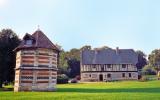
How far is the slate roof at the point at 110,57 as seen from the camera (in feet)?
284

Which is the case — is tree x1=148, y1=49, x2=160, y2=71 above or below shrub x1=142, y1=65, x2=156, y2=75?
above

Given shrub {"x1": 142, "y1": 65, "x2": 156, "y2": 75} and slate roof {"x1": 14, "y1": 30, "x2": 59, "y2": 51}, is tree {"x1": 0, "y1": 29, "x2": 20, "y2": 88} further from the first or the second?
shrub {"x1": 142, "y1": 65, "x2": 156, "y2": 75}

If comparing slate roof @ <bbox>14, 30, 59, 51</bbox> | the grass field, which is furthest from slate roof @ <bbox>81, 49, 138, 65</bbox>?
the grass field

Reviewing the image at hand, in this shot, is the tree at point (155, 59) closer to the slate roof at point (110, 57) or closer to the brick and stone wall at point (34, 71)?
the slate roof at point (110, 57)

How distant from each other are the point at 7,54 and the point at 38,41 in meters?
7.37

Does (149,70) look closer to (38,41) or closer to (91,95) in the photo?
(38,41)

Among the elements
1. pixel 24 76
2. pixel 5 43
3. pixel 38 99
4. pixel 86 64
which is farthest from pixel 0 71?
pixel 86 64

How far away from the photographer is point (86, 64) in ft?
287

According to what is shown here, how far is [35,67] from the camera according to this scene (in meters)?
39.8

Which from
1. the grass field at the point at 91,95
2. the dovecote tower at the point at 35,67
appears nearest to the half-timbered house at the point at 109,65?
the dovecote tower at the point at 35,67

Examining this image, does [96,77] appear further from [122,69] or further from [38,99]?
[38,99]

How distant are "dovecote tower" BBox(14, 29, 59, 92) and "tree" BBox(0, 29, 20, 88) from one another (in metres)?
5.53

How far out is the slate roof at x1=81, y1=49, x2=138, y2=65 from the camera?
86.6m

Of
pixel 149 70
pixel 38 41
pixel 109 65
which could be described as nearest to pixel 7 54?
pixel 38 41
